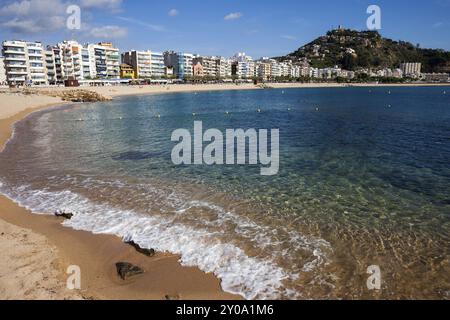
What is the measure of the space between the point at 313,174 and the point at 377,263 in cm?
819

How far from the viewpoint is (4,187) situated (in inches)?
583

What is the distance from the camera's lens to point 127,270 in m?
7.97

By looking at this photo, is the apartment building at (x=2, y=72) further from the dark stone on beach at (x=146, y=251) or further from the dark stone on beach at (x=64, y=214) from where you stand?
the dark stone on beach at (x=146, y=251)

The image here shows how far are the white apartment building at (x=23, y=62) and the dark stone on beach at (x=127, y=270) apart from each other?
5386 inches

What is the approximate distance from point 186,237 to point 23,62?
5479 inches

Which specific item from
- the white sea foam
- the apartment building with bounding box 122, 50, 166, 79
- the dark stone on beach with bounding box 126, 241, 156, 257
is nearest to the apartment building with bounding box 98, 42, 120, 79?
the apartment building with bounding box 122, 50, 166, 79

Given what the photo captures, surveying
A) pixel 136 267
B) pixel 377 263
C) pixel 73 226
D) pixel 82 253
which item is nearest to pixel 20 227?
pixel 73 226

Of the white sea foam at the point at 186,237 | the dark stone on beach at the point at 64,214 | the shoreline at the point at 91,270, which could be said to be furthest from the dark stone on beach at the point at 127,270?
the dark stone on beach at the point at 64,214

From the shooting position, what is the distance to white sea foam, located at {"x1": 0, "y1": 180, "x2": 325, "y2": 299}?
764cm

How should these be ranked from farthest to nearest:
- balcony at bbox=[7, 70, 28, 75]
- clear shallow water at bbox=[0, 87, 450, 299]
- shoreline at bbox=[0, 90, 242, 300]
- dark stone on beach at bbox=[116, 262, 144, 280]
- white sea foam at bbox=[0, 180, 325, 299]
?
balcony at bbox=[7, 70, 28, 75]
clear shallow water at bbox=[0, 87, 450, 299]
dark stone on beach at bbox=[116, 262, 144, 280]
white sea foam at bbox=[0, 180, 325, 299]
shoreline at bbox=[0, 90, 242, 300]

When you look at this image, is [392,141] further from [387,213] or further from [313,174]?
[387,213]

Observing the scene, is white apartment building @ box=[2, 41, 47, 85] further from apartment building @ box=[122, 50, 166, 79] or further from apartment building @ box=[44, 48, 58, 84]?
apartment building @ box=[122, 50, 166, 79]

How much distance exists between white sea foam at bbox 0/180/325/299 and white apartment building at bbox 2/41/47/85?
428ft

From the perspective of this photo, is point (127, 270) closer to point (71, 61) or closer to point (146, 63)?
point (71, 61)
